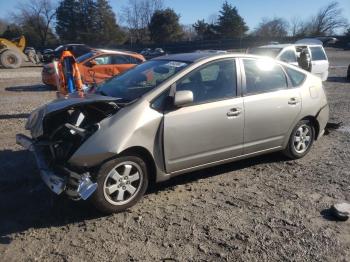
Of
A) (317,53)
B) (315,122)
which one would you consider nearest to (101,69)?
(317,53)

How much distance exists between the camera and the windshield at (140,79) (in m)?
4.52

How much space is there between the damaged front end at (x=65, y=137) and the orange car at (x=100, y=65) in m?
9.38

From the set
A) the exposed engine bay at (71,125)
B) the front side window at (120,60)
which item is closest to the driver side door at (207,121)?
the exposed engine bay at (71,125)

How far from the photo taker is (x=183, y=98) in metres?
4.23

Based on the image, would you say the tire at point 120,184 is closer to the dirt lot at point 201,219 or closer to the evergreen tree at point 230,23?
the dirt lot at point 201,219

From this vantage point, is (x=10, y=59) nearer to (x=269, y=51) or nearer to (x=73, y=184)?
(x=269, y=51)

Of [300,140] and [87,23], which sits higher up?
[87,23]

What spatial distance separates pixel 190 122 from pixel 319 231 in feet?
5.81

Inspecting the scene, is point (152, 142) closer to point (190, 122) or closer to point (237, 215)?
point (190, 122)

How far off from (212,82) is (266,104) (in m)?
0.85

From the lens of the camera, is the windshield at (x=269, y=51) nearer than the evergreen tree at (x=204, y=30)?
Yes

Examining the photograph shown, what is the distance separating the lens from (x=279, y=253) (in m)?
3.40

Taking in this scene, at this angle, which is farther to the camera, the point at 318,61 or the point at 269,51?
the point at 318,61

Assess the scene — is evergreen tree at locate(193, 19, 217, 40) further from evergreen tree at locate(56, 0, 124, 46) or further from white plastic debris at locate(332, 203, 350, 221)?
white plastic debris at locate(332, 203, 350, 221)
